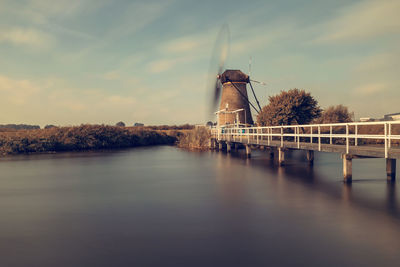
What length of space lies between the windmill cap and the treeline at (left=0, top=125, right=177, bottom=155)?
15460mm

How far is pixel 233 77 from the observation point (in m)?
48.8

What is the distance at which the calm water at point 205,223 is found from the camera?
19.5 ft

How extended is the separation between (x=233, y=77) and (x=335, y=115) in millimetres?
15035

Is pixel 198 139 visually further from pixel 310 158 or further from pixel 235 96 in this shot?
pixel 310 158

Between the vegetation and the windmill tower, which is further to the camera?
the windmill tower

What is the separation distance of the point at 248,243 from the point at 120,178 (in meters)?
12.0

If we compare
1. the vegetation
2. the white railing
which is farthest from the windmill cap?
the vegetation

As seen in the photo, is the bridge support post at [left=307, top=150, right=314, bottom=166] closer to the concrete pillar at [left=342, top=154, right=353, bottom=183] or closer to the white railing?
the white railing

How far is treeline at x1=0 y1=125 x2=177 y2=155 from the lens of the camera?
120ft

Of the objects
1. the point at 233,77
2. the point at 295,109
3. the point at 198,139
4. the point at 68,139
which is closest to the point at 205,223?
the point at 295,109

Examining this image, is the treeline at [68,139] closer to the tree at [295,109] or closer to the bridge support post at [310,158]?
the tree at [295,109]

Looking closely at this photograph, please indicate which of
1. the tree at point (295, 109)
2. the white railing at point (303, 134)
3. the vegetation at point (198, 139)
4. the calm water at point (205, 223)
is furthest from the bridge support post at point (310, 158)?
the vegetation at point (198, 139)

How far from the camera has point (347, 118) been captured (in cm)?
4541

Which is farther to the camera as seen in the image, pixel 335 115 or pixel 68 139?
pixel 335 115
